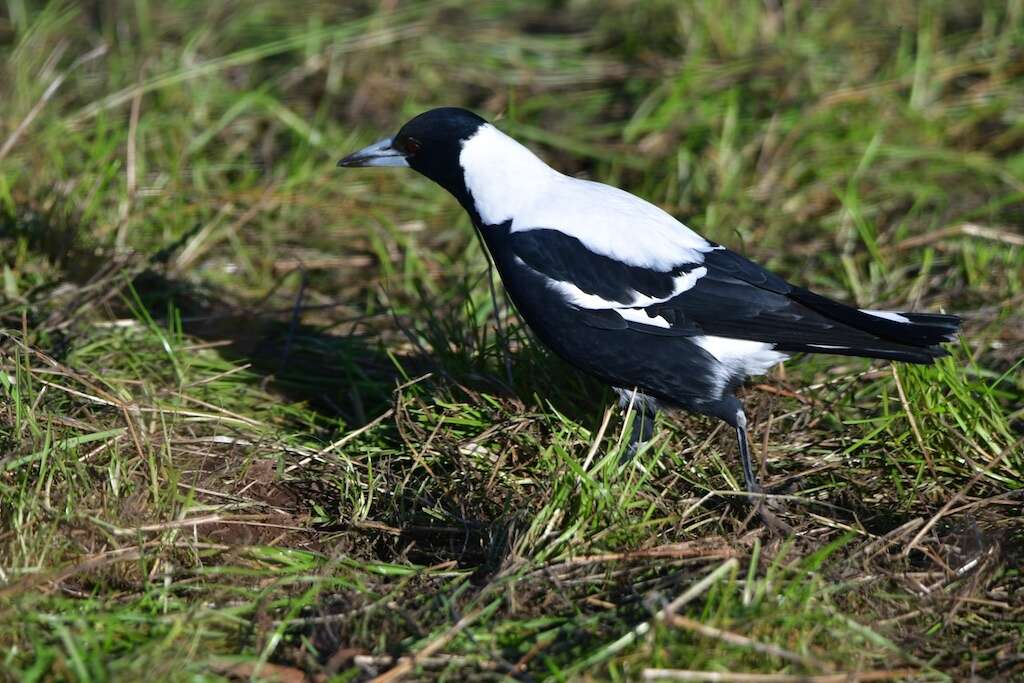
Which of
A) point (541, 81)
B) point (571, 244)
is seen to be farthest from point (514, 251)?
point (541, 81)

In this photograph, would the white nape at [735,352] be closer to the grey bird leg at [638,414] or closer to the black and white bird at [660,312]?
the black and white bird at [660,312]

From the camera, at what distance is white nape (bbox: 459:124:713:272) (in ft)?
9.92

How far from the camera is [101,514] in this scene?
8.27 feet

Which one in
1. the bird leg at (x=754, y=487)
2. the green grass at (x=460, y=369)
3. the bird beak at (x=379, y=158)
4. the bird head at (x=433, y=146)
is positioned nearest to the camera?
the green grass at (x=460, y=369)

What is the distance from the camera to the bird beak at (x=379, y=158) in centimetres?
348

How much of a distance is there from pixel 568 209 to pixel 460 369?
21.9 inches

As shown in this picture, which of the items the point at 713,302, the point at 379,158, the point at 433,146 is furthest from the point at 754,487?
the point at 379,158

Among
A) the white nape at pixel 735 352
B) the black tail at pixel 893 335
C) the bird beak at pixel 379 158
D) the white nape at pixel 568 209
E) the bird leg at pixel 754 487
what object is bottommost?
the bird leg at pixel 754 487

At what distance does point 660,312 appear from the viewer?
297 cm

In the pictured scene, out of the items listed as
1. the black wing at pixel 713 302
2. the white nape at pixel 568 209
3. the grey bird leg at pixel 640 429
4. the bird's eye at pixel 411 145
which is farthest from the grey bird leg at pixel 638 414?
the bird's eye at pixel 411 145

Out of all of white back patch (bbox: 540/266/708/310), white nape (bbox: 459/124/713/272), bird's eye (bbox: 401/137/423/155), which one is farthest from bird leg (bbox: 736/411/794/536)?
bird's eye (bbox: 401/137/423/155)

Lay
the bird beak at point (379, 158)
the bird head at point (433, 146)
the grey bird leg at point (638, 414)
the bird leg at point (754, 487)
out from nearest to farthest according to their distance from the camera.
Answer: the bird leg at point (754, 487)
the grey bird leg at point (638, 414)
the bird head at point (433, 146)
the bird beak at point (379, 158)

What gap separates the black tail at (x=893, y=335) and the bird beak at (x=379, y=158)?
130 centimetres

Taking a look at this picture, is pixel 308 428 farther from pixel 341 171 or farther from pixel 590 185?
pixel 341 171
